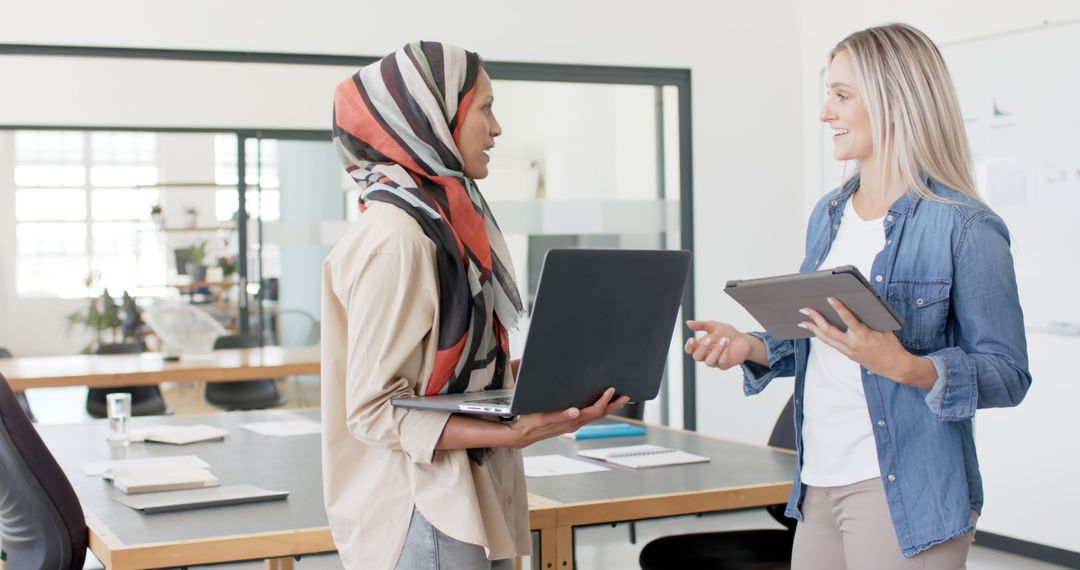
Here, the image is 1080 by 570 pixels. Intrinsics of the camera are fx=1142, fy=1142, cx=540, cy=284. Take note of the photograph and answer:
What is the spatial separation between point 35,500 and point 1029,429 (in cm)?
353

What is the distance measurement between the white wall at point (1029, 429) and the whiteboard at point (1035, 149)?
0.22ft

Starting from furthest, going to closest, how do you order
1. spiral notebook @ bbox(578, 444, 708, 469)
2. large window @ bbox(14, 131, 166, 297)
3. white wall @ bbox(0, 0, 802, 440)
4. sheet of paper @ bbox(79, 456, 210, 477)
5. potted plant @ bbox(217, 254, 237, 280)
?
1. large window @ bbox(14, 131, 166, 297)
2. potted plant @ bbox(217, 254, 237, 280)
3. white wall @ bbox(0, 0, 802, 440)
4. spiral notebook @ bbox(578, 444, 708, 469)
5. sheet of paper @ bbox(79, 456, 210, 477)

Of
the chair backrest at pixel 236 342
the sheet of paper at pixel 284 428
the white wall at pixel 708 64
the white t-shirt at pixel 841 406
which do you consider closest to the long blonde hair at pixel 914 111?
the white t-shirt at pixel 841 406

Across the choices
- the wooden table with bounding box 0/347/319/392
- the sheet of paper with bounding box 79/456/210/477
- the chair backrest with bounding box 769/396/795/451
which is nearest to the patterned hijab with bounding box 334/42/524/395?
the sheet of paper with bounding box 79/456/210/477

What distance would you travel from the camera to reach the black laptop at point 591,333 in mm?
1480

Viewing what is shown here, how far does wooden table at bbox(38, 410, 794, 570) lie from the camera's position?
1.96 metres

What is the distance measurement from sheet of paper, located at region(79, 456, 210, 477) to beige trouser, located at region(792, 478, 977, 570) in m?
1.46

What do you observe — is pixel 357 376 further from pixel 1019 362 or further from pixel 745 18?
pixel 745 18

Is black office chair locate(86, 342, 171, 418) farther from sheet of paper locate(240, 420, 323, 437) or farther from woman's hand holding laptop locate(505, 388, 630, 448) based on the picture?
woman's hand holding laptop locate(505, 388, 630, 448)

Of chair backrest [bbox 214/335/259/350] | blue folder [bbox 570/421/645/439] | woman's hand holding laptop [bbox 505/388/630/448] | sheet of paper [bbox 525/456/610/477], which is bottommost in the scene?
sheet of paper [bbox 525/456/610/477]

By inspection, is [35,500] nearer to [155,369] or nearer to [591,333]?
[591,333]

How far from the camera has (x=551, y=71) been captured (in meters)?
5.21

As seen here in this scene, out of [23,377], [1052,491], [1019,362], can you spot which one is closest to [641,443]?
[1019,362]

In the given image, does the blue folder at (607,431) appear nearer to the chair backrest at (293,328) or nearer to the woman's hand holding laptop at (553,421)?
the woman's hand holding laptop at (553,421)
